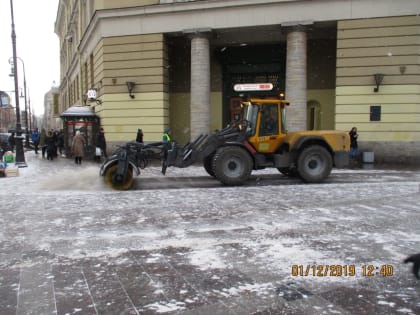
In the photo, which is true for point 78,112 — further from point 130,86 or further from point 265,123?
point 265,123

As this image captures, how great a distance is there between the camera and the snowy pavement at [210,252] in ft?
13.7

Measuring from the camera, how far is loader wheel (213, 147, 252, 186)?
11773 mm

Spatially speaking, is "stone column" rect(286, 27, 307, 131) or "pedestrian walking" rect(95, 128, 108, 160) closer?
"stone column" rect(286, 27, 307, 131)

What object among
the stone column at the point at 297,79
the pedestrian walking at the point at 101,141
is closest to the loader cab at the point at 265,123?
the stone column at the point at 297,79

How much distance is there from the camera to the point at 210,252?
573 centimetres

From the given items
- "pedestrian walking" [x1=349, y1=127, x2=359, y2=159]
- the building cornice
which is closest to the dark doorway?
the building cornice

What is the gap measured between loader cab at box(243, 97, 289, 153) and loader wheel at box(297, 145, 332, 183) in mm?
887

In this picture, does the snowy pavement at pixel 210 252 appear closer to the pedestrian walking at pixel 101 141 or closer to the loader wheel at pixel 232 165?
the loader wheel at pixel 232 165

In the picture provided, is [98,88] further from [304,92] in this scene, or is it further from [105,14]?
[304,92]

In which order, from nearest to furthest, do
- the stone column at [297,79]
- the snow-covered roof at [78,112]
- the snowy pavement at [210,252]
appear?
the snowy pavement at [210,252]
the stone column at [297,79]
the snow-covered roof at [78,112]

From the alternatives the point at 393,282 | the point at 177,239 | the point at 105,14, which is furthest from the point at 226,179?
the point at 105,14

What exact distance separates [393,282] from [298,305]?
1322mm

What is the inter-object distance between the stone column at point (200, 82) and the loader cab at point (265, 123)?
8092 mm
